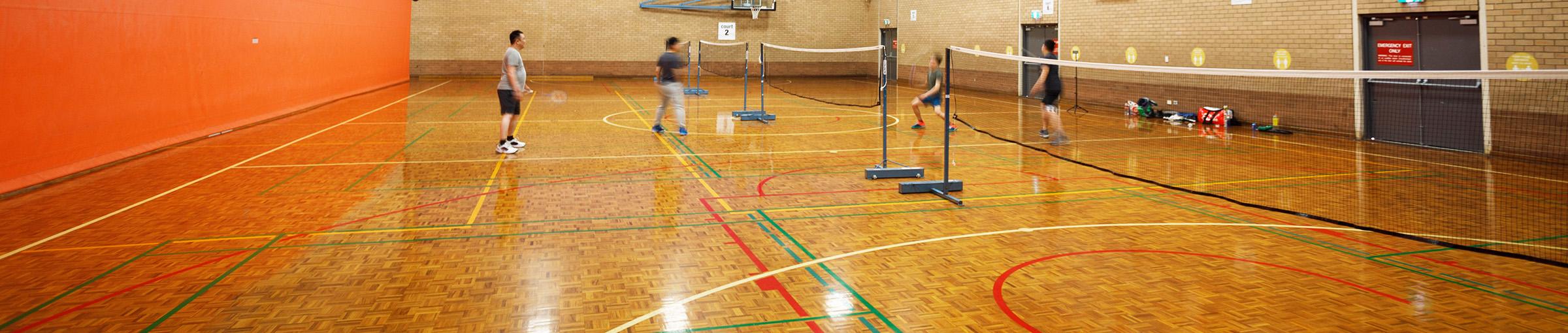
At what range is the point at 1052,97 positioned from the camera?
13352 millimetres

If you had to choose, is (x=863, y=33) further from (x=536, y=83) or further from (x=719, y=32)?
(x=536, y=83)

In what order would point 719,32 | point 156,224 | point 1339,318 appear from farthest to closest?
point 719,32 → point 156,224 → point 1339,318

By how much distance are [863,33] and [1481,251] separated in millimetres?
30448

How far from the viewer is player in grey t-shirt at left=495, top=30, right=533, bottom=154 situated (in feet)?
38.3

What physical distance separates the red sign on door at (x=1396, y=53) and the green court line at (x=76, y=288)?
627 inches

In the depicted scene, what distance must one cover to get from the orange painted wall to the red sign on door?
18.0 m

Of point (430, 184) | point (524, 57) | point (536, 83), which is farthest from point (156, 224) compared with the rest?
point (524, 57)

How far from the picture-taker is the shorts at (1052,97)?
13281mm

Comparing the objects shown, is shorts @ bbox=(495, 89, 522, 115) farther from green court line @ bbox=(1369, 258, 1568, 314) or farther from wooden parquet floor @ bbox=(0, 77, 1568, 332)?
green court line @ bbox=(1369, 258, 1568, 314)

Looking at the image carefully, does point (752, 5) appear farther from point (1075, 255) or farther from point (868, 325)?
point (868, 325)

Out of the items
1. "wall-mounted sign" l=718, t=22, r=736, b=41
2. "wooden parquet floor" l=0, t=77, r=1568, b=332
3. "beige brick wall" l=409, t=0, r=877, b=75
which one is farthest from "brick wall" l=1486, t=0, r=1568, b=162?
"wall-mounted sign" l=718, t=22, r=736, b=41

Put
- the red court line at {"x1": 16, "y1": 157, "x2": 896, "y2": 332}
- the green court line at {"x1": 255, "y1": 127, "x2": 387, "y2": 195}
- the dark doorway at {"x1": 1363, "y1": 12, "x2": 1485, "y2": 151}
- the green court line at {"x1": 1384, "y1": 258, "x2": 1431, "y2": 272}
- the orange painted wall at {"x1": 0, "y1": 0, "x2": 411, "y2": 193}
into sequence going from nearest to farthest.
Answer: the red court line at {"x1": 16, "y1": 157, "x2": 896, "y2": 332}
the green court line at {"x1": 1384, "y1": 258, "x2": 1431, "y2": 272}
the orange painted wall at {"x1": 0, "y1": 0, "x2": 411, "y2": 193}
the green court line at {"x1": 255, "y1": 127, "x2": 387, "y2": 195}
the dark doorway at {"x1": 1363, "y1": 12, "x2": 1485, "y2": 151}

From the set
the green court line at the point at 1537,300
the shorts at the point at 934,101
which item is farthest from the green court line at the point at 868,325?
the shorts at the point at 934,101

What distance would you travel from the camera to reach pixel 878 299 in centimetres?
539
